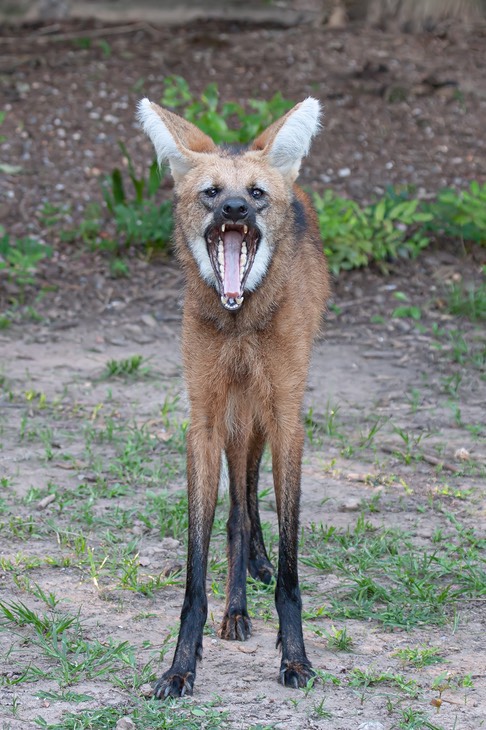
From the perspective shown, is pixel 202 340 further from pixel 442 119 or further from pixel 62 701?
pixel 442 119

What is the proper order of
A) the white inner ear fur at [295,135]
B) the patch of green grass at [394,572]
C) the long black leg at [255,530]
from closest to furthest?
the white inner ear fur at [295,135] < the patch of green grass at [394,572] < the long black leg at [255,530]

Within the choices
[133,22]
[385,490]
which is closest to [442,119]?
[133,22]

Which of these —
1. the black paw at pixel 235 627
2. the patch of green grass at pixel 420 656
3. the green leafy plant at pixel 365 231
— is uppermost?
the green leafy plant at pixel 365 231

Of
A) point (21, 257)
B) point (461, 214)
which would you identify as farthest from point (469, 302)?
point (21, 257)

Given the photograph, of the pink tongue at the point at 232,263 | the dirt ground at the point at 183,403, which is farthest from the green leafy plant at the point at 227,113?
the pink tongue at the point at 232,263

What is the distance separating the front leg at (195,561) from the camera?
3074mm

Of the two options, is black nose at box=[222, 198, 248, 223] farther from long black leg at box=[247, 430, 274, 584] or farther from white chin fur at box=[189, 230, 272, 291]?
long black leg at box=[247, 430, 274, 584]

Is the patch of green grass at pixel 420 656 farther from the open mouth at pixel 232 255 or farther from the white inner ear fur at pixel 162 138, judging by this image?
the white inner ear fur at pixel 162 138

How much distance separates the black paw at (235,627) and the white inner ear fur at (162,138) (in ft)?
4.82

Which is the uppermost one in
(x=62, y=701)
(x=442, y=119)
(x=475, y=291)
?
(x=442, y=119)

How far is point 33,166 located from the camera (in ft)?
26.4

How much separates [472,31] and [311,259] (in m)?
6.52

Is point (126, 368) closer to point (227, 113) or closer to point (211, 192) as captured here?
point (227, 113)

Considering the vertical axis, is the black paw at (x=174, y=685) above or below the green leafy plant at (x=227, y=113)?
below
